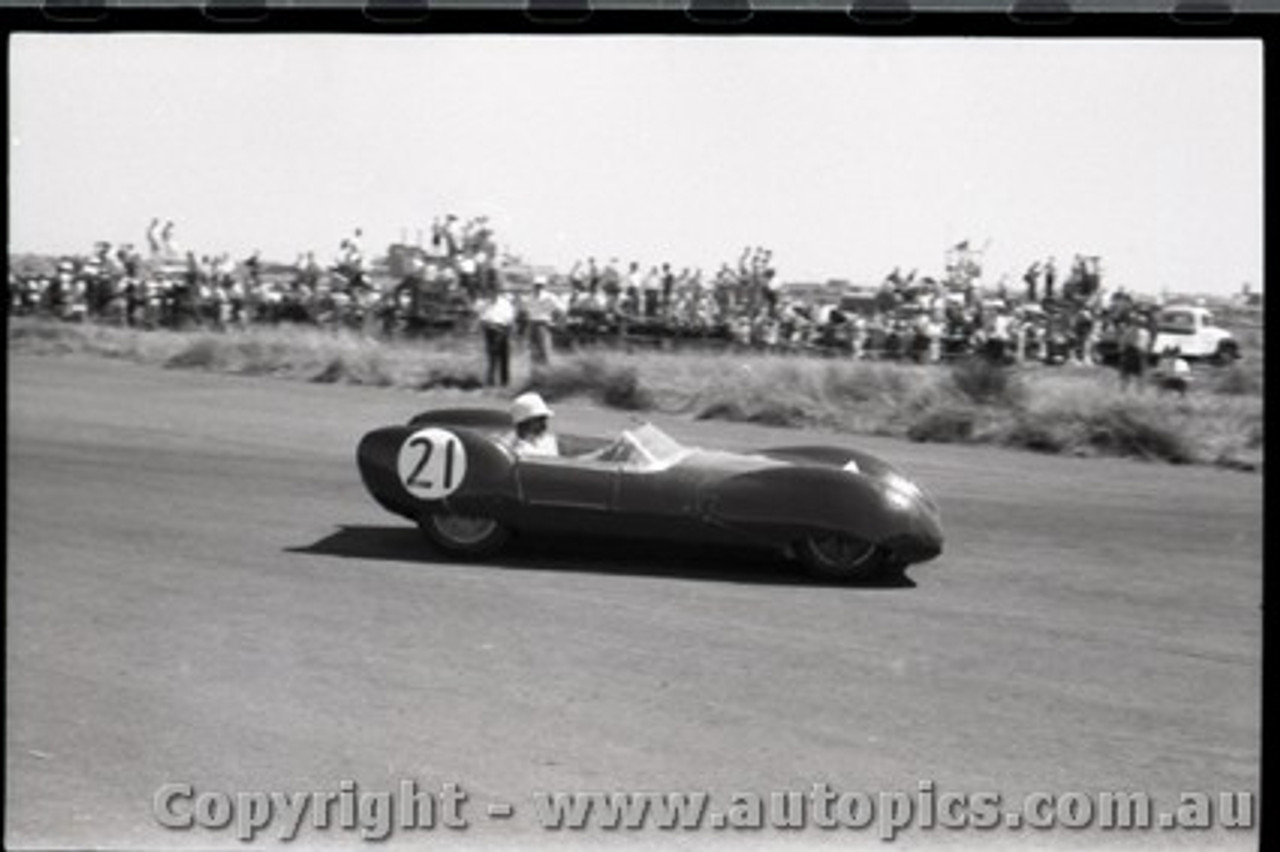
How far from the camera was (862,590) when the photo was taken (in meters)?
3.32

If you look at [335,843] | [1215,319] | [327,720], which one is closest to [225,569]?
[327,720]

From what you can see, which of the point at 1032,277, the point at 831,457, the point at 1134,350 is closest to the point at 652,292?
the point at 831,457

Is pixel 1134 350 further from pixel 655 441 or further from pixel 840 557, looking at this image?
pixel 655 441

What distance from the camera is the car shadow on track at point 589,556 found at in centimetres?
338

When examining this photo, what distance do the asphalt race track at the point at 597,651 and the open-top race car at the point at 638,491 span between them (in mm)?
48

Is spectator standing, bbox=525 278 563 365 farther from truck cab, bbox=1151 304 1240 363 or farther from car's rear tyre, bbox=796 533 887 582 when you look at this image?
truck cab, bbox=1151 304 1240 363

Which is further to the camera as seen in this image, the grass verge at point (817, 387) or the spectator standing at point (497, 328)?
the spectator standing at point (497, 328)

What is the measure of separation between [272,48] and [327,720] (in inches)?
54.2

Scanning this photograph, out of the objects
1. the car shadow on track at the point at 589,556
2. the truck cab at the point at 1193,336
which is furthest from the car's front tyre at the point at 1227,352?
the car shadow on track at the point at 589,556

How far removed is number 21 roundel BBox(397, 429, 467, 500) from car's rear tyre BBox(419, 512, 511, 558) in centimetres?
6

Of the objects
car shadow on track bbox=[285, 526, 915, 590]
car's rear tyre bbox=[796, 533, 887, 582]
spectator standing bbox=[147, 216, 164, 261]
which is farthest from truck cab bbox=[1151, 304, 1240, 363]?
spectator standing bbox=[147, 216, 164, 261]

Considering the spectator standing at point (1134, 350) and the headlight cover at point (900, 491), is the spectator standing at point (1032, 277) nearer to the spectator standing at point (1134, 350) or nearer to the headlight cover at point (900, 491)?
the spectator standing at point (1134, 350)

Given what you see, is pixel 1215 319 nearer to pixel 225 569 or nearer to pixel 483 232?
pixel 483 232

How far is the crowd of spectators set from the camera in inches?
127
